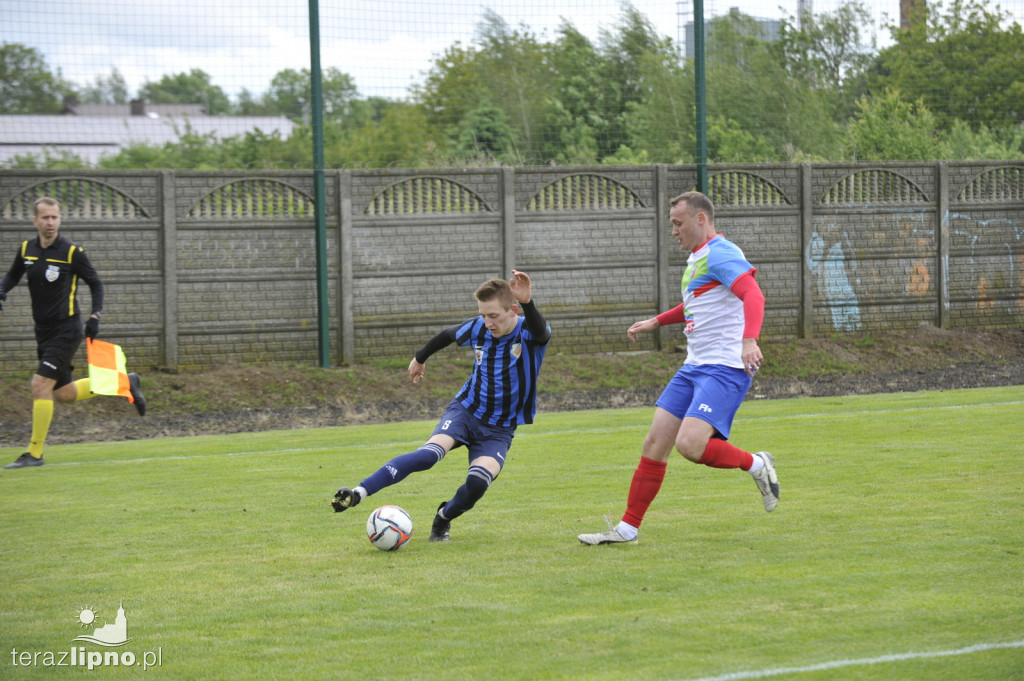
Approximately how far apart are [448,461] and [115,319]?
6637 millimetres

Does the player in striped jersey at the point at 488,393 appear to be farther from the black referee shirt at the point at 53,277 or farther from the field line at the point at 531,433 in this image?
the black referee shirt at the point at 53,277

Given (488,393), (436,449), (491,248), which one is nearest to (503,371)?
(488,393)

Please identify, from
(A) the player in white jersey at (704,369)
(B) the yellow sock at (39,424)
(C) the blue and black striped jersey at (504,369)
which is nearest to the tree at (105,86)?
(B) the yellow sock at (39,424)

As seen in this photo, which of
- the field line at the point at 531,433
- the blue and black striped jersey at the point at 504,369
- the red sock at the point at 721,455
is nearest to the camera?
the red sock at the point at 721,455

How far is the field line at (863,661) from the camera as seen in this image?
4047mm

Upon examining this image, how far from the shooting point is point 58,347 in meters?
10.6

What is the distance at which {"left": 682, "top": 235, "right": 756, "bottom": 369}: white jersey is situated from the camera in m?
6.57

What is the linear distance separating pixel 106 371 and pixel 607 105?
39.8 feet

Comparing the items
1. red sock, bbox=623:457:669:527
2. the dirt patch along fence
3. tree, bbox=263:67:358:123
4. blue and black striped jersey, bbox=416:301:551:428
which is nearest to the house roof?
the dirt patch along fence

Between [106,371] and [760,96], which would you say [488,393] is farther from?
[760,96]

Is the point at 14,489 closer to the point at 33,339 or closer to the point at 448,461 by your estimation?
the point at 448,461

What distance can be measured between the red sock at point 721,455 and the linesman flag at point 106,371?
22.3ft

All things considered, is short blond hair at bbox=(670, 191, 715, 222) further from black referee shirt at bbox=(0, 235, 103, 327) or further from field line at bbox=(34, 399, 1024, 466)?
black referee shirt at bbox=(0, 235, 103, 327)
